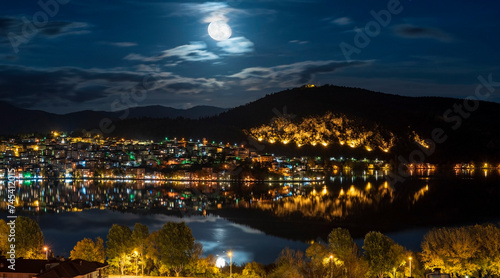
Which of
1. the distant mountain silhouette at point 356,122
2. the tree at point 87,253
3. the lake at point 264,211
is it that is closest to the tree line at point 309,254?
the tree at point 87,253

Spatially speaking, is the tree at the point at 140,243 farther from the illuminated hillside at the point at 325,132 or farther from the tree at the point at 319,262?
the illuminated hillside at the point at 325,132

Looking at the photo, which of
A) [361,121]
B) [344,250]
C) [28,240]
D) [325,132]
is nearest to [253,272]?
[344,250]

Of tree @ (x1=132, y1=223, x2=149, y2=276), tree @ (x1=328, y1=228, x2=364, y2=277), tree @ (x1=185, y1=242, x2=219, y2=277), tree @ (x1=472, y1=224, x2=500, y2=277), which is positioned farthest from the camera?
tree @ (x1=132, y1=223, x2=149, y2=276)

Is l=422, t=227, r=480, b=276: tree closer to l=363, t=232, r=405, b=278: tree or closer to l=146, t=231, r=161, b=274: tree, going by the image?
l=363, t=232, r=405, b=278: tree

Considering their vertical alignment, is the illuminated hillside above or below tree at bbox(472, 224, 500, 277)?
above

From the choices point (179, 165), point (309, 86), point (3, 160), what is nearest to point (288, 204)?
point (179, 165)

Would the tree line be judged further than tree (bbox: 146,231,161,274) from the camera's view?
No

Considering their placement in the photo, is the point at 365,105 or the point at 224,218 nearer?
the point at 224,218

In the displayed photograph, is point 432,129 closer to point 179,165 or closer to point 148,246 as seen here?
point 179,165

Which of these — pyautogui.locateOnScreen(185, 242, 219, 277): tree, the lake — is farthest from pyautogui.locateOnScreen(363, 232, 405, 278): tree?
the lake
